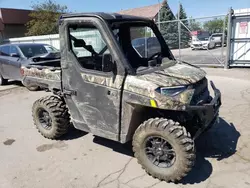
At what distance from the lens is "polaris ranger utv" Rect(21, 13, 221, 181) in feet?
9.58

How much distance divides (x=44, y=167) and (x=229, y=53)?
32.0 feet

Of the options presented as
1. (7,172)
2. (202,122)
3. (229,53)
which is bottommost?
(7,172)

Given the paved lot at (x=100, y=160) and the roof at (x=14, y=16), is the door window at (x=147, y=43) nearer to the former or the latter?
the paved lot at (x=100, y=160)

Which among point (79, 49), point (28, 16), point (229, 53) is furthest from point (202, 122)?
point (28, 16)

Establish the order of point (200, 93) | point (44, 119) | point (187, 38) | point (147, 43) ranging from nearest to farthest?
1. point (200, 93)
2. point (44, 119)
3. point (147, 43)
4. point (187, 38)

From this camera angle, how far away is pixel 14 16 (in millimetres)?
27953

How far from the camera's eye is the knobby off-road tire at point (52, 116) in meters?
4.19

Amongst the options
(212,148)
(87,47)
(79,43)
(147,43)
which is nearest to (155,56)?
(147,43)

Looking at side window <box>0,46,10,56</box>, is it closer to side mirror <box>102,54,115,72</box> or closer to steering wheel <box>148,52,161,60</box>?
steering wheel <box>148,52,161,60</box>

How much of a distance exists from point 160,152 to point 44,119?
8.34ft

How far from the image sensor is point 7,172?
11.5 feet

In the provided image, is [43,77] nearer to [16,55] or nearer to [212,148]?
[212,148]

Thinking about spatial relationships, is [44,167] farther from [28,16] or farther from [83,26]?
[28,16]

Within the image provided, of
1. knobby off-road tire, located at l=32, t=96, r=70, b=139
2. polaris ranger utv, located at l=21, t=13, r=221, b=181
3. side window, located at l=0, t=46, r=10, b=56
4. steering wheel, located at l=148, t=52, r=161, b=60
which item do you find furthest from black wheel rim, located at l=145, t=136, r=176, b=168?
side window, located at l=0, t=46, r=10, b=56
